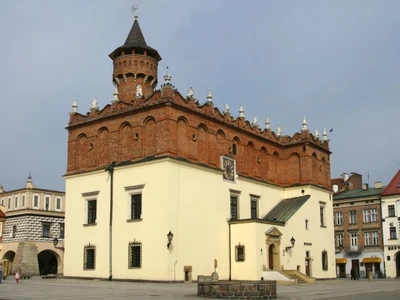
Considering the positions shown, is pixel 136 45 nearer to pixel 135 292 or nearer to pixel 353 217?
pixel 135 292

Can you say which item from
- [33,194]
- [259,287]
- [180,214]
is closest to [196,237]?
[180,214]

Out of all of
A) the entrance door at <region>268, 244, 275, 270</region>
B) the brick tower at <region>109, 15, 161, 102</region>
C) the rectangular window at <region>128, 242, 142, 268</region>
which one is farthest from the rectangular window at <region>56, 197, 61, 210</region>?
the entrance door at <region>268, 244, 275, 270</region>

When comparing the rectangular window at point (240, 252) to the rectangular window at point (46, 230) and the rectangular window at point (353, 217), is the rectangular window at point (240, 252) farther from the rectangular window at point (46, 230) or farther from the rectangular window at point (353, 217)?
the rectangular window at point (353, 217)

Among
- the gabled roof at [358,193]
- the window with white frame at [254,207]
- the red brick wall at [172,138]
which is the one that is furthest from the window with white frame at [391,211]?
the window with white frame at [254,207]

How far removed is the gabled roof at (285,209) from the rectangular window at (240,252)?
424cm

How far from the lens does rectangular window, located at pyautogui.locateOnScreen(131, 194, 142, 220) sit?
36.1 m

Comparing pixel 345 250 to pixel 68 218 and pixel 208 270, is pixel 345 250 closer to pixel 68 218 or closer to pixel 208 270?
pixel 208 270

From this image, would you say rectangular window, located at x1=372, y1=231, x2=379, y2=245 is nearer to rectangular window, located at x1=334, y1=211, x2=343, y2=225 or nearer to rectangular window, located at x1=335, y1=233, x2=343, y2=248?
rectangular window, located at x1=335, y1=233, x2=343, y2=248

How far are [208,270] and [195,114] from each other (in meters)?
10.5

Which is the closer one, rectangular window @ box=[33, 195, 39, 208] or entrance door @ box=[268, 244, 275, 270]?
entrance door @ box=[268, 244, 275, 270]

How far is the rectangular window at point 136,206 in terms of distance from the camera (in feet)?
119

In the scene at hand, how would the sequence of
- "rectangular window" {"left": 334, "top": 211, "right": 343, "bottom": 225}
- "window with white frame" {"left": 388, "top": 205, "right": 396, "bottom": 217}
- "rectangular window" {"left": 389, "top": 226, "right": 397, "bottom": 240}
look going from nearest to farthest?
"rectangular window" {"left": 389, "top": 226, "right": 397, "bottom": 240} < "window with white frame" {"left": 388, "top": 205, "right": 396, "bottom": 217} < "rectangular window" {"left": 334, "top": 211, "right": 343, "bottom": 225}

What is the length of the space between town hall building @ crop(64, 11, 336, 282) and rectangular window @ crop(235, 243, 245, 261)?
71mm

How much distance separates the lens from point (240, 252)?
1542 inches
